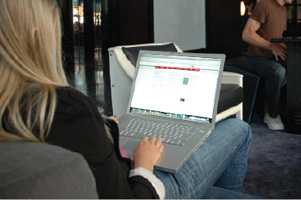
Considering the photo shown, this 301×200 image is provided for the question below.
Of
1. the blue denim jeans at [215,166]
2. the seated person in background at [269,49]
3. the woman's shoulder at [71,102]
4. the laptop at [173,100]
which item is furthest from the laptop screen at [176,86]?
the seated person in background at [269,49]

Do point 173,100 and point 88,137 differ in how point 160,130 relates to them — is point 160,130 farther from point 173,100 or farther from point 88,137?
point 88,137

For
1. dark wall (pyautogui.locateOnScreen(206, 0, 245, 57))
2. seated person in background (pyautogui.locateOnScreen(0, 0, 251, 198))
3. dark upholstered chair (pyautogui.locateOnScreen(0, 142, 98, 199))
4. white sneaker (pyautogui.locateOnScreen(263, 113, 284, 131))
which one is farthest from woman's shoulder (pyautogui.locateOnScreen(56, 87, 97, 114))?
dark wall (pyautogui.locateOnScreen(206, 0, 245, 57))

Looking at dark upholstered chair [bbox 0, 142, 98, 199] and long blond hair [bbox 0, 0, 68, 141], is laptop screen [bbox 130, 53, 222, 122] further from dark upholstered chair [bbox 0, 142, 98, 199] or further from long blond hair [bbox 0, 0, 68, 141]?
dark upholstered chair [bbox 0, 142, 98, 199]

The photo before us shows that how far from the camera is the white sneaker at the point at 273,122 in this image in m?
3.80

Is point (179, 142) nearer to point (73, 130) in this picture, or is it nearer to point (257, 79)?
point (73, 130)

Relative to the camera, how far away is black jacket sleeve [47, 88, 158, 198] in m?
0.92

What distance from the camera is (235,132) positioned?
5.39ft

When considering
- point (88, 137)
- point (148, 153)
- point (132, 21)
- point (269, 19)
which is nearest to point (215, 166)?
point (148, 153)

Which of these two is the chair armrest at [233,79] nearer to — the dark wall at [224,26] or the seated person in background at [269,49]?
the seated person in background at [269,49]

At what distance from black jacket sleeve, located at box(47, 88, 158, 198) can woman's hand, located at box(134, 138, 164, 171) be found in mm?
189

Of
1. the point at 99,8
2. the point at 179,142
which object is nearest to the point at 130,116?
the point at 179,142

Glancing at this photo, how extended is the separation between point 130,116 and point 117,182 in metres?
0.68

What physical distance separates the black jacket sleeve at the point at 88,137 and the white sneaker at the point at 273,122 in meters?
2.98

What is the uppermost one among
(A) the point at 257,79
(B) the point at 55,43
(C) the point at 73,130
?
(B) the point at 55,43
